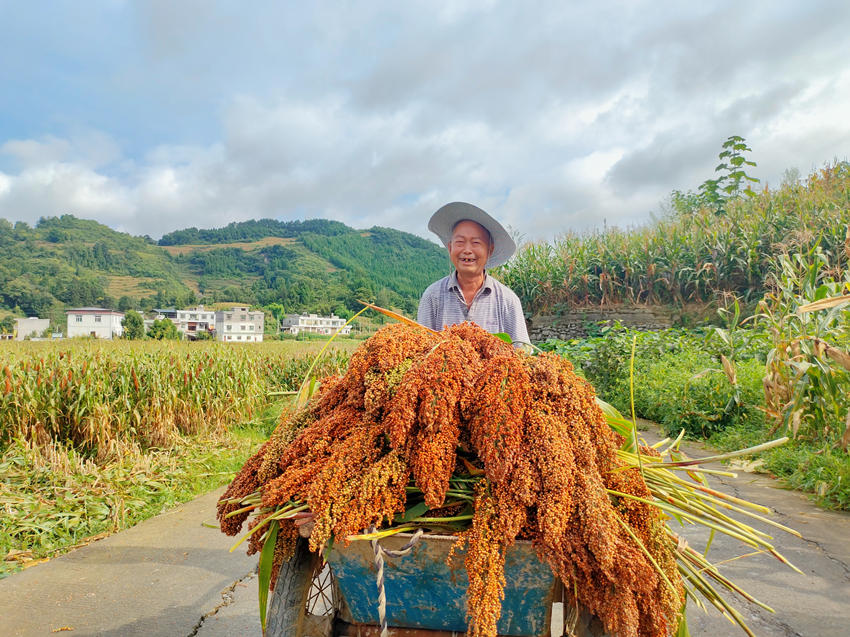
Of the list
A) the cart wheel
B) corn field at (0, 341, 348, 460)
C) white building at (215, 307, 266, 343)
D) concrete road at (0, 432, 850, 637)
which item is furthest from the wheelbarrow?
white building at (215, 307, 266, 343)

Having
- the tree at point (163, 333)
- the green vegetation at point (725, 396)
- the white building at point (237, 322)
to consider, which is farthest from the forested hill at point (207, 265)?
the green vegetation at point (725, 396)

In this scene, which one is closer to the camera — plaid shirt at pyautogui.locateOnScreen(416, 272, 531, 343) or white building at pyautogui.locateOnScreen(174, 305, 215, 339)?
plaid shirt at pyautogui.locateOnScreen(416, 272, 531, 343)

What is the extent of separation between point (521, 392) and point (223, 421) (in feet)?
23.4

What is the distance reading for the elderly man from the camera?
9.93ft

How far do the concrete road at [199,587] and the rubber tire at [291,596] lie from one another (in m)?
1.45

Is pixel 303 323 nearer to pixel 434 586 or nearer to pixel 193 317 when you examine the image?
pixel 193 317

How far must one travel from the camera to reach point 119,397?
593 centimetres

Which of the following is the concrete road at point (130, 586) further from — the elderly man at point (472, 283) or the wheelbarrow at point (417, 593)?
the elderly man at point (472, 283)

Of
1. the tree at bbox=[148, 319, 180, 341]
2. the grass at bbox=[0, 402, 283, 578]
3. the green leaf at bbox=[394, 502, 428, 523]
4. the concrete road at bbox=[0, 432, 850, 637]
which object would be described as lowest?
the concrete road at bbox=[0, 432, 850, 637]

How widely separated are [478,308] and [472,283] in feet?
0.56

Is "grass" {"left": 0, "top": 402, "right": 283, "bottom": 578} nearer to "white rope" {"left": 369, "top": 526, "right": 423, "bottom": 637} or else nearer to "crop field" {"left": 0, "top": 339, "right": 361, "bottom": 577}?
"crop field" {"left": 0, "top": 339, "right": 361, "bottom": 577}

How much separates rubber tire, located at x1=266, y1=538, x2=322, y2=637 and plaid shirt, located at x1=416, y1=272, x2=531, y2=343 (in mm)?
1826

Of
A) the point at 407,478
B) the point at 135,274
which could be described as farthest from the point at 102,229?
the point at 407,478

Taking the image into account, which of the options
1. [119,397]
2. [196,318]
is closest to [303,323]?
[196,318]
